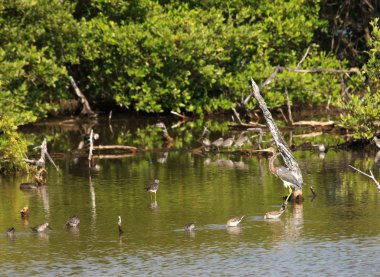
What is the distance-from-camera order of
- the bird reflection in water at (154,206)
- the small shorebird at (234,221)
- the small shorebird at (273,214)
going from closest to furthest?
1. the small shorebird at (234,221)
2. the small shorebird at (273,214)
3. the bird reflection in water at (154,206)

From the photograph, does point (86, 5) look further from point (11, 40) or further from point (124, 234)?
point (124, 234)

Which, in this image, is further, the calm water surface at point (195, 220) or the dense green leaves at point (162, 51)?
the dense green leaves at point (162, 51)

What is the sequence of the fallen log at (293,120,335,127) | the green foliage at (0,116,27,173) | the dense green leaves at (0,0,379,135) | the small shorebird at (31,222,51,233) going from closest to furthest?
the small shorebird at (31,222,51,233), the green foliage at (0,116,27,173), the fallen log at (293,120,335,127), the dense green leaves at (0,0,379,135)

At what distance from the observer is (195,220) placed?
1013 inches

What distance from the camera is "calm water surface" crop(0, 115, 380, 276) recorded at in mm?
21453

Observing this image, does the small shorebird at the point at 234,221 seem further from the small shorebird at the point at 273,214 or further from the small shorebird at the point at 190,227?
the small shorebird at the point at 273,214

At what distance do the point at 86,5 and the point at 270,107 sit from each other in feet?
32.3

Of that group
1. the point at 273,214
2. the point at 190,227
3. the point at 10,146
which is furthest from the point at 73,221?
the point at 10,146

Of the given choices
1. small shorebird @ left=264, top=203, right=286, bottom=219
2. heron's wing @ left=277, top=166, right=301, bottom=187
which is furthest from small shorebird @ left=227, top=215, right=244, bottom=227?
heron's wing @ left=277, top=166, right=301, bottom=187

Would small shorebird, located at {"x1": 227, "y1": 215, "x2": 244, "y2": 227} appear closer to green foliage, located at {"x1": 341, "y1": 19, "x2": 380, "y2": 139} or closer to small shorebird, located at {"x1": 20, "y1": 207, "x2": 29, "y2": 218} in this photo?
small shorebird, located at {"x1": 20, "y1": 207, "x2": 29, "y2": 218}

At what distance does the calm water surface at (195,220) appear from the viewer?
845 inches

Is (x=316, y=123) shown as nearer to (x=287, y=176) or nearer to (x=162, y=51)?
(x=162, y=51)

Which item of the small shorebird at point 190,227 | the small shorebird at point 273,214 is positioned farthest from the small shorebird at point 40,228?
the small shorebird at point 273,214

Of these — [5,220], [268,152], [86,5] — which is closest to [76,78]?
[86,5]
